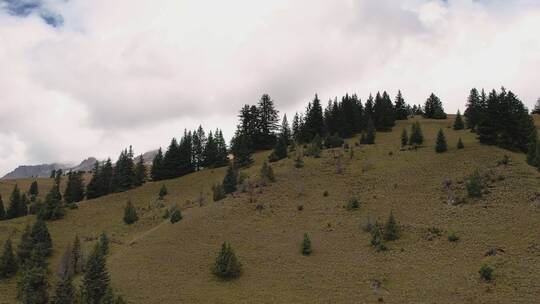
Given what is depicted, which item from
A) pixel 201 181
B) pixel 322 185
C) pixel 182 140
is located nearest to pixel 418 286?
pixel 322 185

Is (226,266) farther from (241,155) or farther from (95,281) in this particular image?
(241,155)

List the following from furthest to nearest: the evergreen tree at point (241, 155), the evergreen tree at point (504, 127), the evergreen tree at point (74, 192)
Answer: the evergreen tree at point (74, 192), the evergreen tree at point (241, 155), the evergreen tree at point (504, 127)

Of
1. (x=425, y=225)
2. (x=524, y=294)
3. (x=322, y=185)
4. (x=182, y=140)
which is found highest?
(x=182, y=140)

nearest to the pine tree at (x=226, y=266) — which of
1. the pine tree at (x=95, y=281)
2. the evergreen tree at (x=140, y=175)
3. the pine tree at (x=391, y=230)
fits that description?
the pine tree at (x=95, y=281)

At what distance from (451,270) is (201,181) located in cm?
6472

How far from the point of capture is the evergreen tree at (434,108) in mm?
130125

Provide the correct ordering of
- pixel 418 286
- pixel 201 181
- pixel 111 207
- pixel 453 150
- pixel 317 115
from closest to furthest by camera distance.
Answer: pixel 418 286
pixel 453 150
pixel 111 207
pixel 201 181
pixel 317 115

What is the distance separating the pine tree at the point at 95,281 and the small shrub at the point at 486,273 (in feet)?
123

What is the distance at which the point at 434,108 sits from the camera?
441ft

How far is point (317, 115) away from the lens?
4724 inches

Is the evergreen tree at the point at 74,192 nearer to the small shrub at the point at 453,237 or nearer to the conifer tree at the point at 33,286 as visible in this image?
the conifer tree at the point at 33,286

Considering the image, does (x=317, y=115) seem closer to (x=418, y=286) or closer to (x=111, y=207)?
(x=111, y=207)

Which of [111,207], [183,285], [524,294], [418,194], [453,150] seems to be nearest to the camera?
[524,294]

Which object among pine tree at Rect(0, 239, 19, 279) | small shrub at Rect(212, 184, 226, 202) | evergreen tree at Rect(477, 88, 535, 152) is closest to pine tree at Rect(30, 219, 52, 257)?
pine tree at Rect(0, 239, 19, 279)
